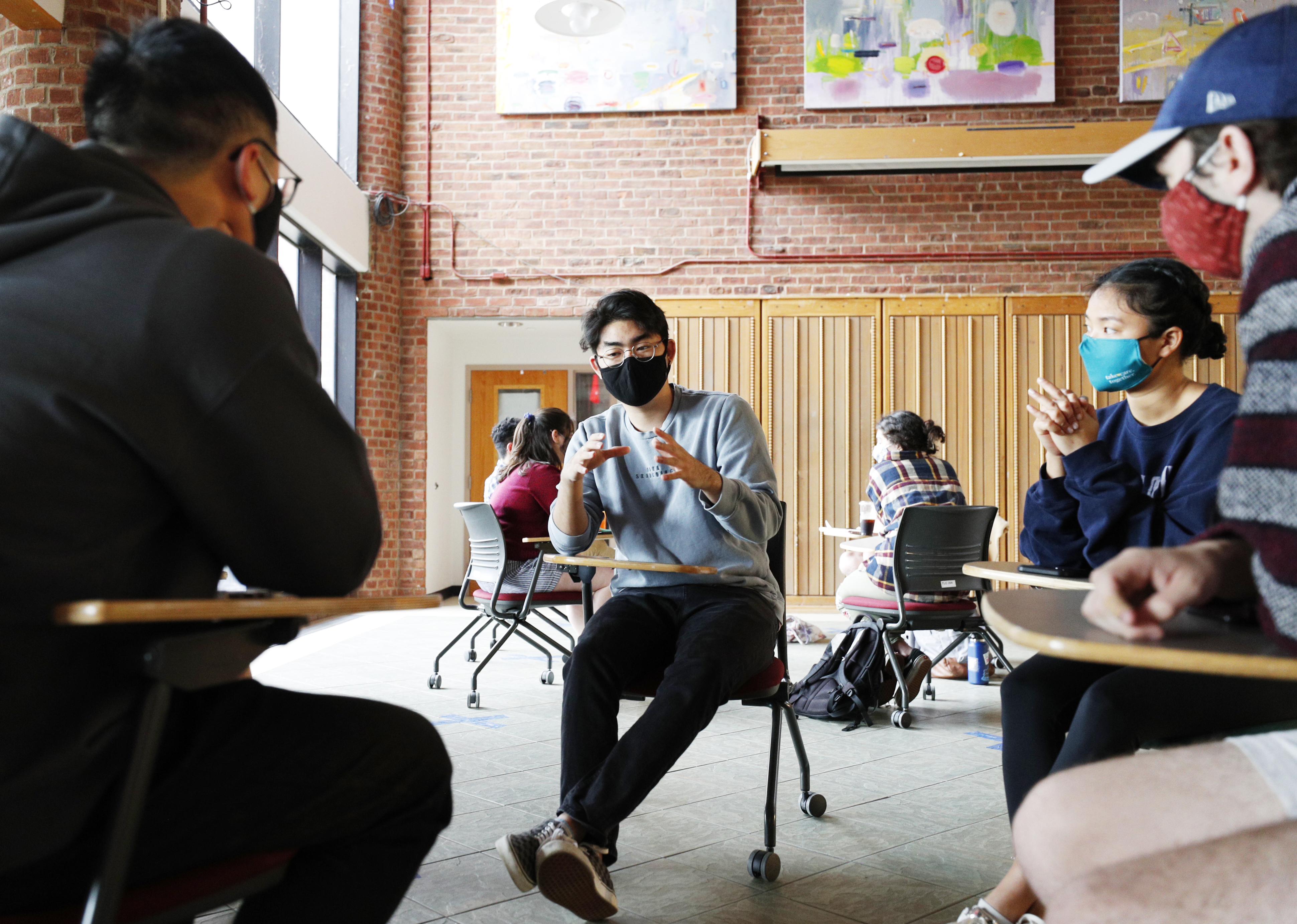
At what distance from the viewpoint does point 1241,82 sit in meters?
1.00

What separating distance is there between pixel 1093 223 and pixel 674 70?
136 inches

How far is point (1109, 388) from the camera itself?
194cm

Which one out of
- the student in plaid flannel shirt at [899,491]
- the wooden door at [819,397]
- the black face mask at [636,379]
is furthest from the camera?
the wooden door at [819,397]

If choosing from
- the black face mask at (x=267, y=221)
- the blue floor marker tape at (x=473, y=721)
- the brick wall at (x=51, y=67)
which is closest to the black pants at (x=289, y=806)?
the black face mask at (x=267, y=221)

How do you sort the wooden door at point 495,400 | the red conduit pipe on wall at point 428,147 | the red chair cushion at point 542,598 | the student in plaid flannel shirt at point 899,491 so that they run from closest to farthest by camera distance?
the student in plaid flannel shirt at point 899,491
the red chair cushion at point 542,598
the red conduit pipe on wall at point 428,147
the wooden door at point 495,400

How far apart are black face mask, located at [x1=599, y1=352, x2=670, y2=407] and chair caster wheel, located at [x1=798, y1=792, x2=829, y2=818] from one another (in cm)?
112

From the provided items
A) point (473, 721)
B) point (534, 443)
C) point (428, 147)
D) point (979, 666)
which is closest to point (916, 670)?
point (979, 666)

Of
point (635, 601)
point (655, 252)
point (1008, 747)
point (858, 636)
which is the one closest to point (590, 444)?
point (635, 601)

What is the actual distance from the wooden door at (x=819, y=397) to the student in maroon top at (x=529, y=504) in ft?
10.7

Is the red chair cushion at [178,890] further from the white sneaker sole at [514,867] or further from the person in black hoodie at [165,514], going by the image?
the white sneaker sole at [514,867]

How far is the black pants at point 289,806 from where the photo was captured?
99cm

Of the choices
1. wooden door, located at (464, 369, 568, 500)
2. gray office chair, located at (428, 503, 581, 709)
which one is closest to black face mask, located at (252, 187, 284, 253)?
gray office chair, located at (428, 503, 581, 709)

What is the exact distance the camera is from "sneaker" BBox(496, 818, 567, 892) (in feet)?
6.00

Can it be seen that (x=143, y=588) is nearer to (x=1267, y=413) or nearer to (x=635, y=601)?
(x=1267, y=413)
